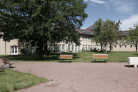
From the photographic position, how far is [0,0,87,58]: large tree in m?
17.4

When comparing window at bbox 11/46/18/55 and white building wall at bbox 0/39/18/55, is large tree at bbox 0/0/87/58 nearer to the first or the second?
white building wall at bbox 0/39/18/55

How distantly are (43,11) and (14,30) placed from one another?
4193 mm

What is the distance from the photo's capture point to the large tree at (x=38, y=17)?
57.0 feet

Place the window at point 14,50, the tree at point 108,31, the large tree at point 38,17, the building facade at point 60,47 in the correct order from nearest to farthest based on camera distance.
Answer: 1. the large tree at point 38,17
2. the building facade at point 60,47
3. the window at point 14,50
4. the tree at point 108,31

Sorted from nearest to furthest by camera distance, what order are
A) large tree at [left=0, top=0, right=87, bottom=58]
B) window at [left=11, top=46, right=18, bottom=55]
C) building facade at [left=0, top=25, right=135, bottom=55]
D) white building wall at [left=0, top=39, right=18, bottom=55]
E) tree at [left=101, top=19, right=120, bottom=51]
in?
large tree at [left=0, top=0, right=87, bottom=58]
white building wall at [left=0, top=39, right=18, bottom=55]
building facade at [left=0, top=25, right=135, bottom=55]
window at [left=11, top=46, right=18, bottom=55]
tree at [left=101, top=19, right=120, bottom=51]

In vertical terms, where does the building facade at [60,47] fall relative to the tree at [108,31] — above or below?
below

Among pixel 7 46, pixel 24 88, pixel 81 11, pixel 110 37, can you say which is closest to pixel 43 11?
pixel 81 11

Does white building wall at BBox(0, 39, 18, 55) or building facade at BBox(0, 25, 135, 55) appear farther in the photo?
building facade at BBox(0, 25, 135, 55)

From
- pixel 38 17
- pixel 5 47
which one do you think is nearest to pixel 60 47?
pixel 5 47

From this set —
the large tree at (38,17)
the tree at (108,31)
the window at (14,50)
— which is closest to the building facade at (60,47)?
the window at (14,50)

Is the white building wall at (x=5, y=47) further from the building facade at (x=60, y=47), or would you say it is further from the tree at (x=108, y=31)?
the tree at (x=108, y=31)

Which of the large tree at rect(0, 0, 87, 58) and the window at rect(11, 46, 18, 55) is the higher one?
the large tree at rect(0, 0, 87, 58)

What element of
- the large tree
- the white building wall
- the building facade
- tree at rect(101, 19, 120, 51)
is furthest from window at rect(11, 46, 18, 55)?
tree at rect(101, 19, 120, 51)

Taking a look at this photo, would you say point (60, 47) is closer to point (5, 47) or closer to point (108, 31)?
point (108, 31)
